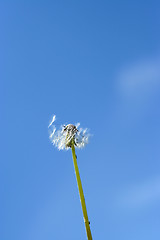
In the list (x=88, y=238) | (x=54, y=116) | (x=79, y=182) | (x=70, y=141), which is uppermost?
(x=54, y=116)

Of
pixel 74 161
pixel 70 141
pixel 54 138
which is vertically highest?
pixel 54 138

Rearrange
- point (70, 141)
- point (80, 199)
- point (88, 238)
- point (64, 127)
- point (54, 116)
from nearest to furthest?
point (88, 238) < point (80, 199) < point (70, 141) < point (64, 127) < point (54, 116)

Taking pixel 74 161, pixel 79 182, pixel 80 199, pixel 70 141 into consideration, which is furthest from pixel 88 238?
pixel 70 141

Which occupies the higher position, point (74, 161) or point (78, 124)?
point (78, 124)

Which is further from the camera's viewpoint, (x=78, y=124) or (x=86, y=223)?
(x=78, y=124)

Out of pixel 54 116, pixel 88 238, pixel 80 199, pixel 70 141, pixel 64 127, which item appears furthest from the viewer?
pixel 54 116

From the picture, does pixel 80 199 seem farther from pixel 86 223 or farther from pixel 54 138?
pixel 54 138

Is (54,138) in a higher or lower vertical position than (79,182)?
higher

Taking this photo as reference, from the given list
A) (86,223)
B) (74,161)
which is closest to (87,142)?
(74,161)

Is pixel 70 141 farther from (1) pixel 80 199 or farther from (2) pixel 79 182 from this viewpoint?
(1) pixel 80 199
